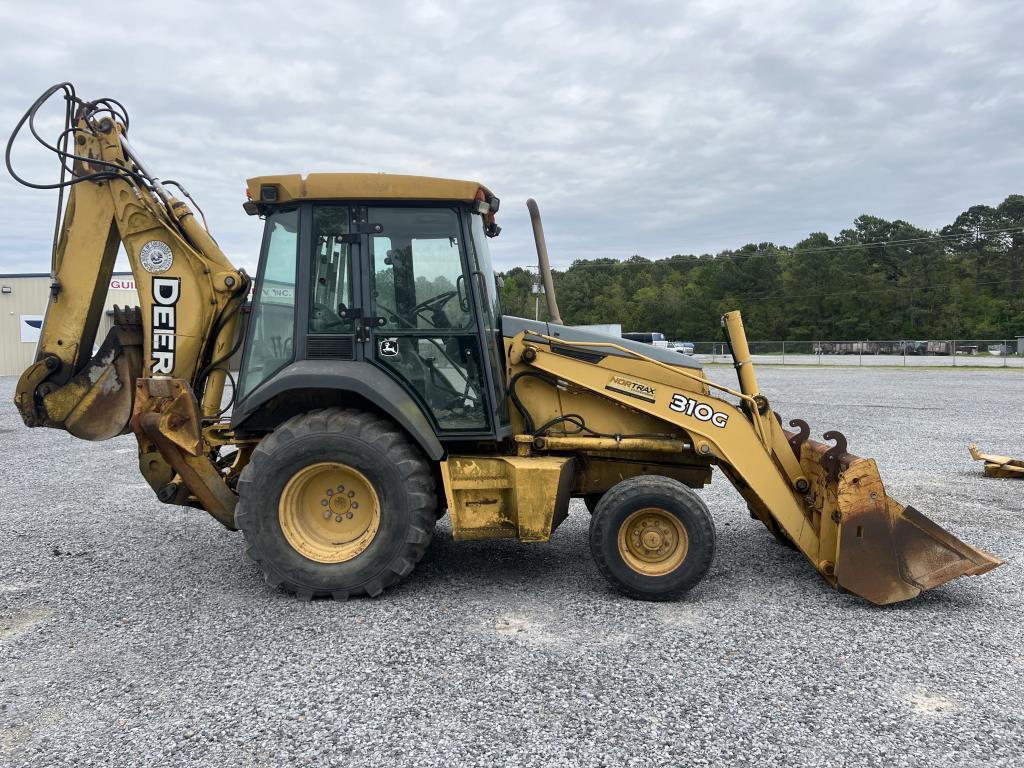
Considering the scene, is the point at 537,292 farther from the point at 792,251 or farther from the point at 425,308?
the point at 792,251

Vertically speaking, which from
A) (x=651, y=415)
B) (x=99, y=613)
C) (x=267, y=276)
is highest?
(x=267, y=276)

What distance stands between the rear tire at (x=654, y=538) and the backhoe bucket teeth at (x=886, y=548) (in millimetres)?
833

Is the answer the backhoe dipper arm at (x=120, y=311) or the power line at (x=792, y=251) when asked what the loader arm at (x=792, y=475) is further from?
the power line at (x=792, y=251)

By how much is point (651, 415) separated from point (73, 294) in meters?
4.29

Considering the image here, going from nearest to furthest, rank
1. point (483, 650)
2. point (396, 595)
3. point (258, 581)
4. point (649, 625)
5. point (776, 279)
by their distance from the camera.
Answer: point (483, 650)
point (649, 625)
point (396, 595)
point (258, 581)
point (776, 279)

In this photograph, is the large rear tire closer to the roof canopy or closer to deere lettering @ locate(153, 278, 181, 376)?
deere lettering @ locate(153, 278, 181, 376)

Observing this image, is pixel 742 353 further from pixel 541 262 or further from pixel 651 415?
pixel 541 262

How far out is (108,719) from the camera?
3328mm

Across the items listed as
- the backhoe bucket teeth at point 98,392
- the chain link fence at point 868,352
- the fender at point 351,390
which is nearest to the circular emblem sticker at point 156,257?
the backhoe bucket teeth at point 98,392

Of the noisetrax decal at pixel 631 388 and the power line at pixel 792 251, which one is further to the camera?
the power line at pixel 792 251

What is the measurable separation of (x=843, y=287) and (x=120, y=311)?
234ft

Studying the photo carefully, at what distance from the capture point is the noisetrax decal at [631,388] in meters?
5.14

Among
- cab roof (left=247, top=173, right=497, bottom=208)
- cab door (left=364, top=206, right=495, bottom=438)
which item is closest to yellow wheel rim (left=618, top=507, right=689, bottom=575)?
cab door (left=364, top=206, right=495, bottom=438)

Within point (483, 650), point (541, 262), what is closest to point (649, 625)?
point (483, 650)
